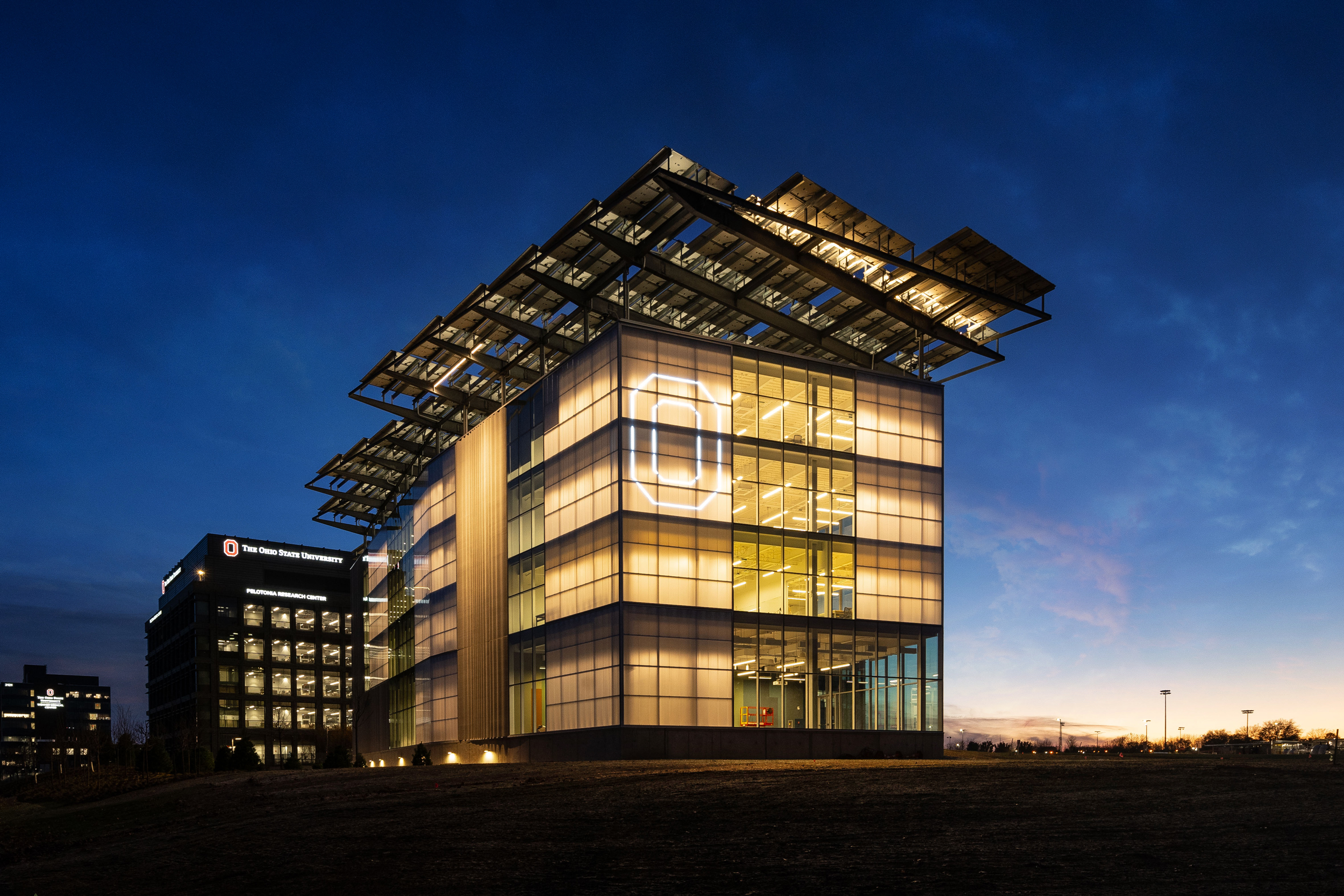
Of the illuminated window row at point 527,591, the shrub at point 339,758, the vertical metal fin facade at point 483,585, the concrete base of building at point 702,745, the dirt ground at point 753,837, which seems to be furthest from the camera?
the shrub at point 339,758

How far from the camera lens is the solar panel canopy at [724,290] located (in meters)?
51.4

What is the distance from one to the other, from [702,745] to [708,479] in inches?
483

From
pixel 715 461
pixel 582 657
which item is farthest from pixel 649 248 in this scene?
pixel 582 657

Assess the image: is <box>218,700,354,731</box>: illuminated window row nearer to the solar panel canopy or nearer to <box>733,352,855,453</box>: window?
the solar panel canopy

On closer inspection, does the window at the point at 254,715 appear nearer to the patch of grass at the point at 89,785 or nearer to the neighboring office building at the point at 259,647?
the neighboring office building at the point at 259,647

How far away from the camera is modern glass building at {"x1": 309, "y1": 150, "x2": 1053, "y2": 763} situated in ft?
168

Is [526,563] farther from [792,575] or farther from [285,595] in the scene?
[285,595]

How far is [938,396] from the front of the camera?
206 ft

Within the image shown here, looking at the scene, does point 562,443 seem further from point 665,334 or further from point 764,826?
point 764,826

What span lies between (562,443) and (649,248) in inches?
436

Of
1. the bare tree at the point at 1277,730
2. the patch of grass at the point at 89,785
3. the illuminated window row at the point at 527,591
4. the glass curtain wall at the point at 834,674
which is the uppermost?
the illuminated window row at the point at 527,591

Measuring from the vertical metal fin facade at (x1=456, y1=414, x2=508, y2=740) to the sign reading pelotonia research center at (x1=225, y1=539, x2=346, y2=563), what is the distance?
319 feet

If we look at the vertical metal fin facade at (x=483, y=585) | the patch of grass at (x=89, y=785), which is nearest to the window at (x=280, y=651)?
the patch of grass at (x=89, y=785)

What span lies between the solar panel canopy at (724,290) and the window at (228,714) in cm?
9395
